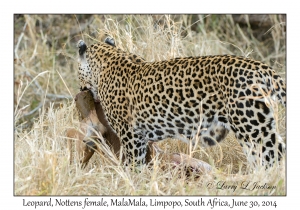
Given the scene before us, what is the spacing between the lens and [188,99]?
5.69 meters

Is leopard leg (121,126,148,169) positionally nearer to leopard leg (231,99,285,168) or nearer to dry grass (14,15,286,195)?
dry grass (14,15,286,195)

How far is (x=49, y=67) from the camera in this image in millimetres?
10703

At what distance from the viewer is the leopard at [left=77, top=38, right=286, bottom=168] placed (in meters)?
5.34

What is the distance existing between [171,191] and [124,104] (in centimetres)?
111

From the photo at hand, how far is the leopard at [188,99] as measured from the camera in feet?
17.5

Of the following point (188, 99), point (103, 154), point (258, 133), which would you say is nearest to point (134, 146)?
point (103, 154)

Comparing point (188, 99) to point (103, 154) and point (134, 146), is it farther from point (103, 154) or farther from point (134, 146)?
point (103, 154)

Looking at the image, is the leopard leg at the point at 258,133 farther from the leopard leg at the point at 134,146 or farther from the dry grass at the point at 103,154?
the leopard leg at the point at 134,146

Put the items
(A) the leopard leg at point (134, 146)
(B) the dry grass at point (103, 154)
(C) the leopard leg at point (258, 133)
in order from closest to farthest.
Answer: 1. (C) the leopard leg at point (258, 133)
2. (B) the dry grass at point (103, 154)
3. (A) the leopard leg at point (134, 146)

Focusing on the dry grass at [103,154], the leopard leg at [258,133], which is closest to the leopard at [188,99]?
the leopard leg at [258,133]

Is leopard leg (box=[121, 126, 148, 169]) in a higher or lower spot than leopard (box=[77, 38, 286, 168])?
lower

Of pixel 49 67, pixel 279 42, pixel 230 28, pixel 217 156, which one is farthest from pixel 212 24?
pixel 217 156

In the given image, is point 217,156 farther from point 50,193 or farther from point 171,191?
point 50,193

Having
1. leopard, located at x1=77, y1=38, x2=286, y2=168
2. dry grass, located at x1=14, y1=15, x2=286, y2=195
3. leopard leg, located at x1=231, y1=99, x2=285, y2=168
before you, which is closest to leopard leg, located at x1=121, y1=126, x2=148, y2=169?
leopard, located at x1=77, y1=38, x2=286, y2=168
